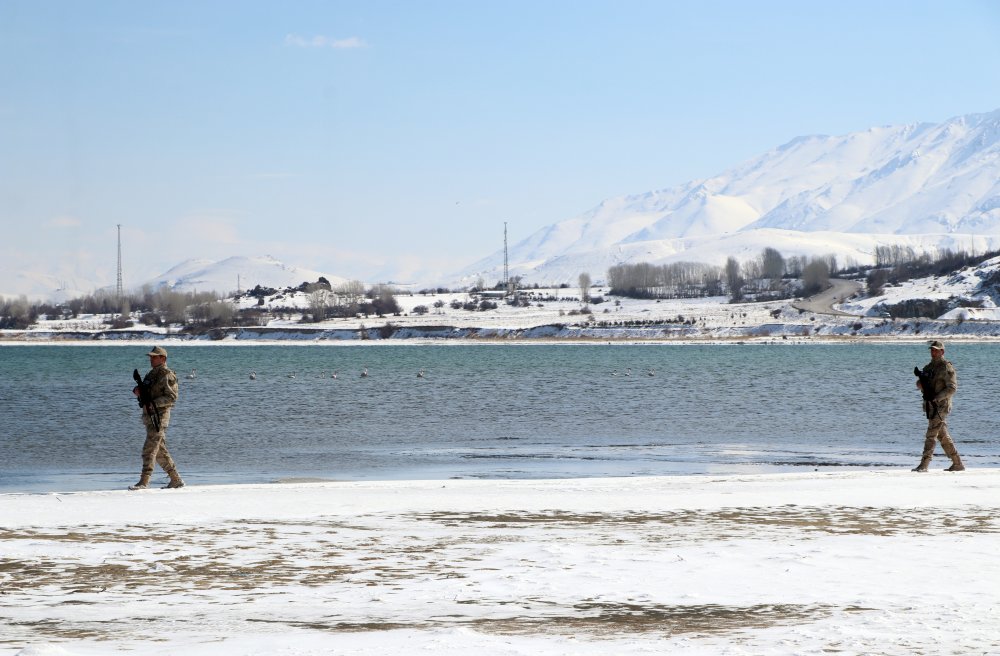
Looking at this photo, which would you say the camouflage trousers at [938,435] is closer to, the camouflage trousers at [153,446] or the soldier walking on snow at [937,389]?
the soldier walking on snow at [937,389]

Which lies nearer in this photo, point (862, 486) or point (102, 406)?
point (862, 486)

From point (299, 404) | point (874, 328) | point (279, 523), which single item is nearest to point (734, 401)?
point (299, 404)

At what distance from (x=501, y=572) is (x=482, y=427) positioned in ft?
102

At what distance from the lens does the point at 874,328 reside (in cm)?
18925

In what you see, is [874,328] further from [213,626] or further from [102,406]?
[213,626]

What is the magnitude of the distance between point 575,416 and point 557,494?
29705 millimetres

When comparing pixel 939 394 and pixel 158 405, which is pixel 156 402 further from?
pixel 939 394

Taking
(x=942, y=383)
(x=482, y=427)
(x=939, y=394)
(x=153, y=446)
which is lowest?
(x=482, y=427)

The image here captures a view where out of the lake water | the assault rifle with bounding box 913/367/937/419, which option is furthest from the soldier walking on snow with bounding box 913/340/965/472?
the lake water

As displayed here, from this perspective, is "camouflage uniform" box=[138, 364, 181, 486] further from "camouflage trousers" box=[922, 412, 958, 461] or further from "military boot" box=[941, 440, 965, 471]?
"military boot" box=[941, 440, 965, 471]

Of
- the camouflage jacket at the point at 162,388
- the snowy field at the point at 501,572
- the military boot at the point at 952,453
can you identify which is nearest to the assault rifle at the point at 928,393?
the military boot at the point at 952,453

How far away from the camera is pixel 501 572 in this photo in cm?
1164

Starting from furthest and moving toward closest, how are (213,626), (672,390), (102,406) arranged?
1. (672,390)
2. (102,406)
3. (213,626)

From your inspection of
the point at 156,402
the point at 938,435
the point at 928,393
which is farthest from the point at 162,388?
the point at 938,435
